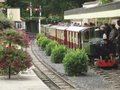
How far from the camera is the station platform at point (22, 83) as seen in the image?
1816cm

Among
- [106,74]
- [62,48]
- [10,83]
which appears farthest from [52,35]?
[10,83]

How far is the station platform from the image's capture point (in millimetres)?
18156

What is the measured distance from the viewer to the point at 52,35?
51.5 meters

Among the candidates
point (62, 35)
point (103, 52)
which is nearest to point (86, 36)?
point (103, 52)

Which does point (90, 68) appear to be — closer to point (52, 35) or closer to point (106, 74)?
point (106, 74)

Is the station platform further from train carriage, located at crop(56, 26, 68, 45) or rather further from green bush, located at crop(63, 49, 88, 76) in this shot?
train carriage, located at crop(56, 26, 68, 45)

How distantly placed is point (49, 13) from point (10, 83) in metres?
72.0

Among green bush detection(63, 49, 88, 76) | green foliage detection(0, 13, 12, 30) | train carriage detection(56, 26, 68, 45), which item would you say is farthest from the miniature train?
train carriage detection(56, 26, 68, 45)

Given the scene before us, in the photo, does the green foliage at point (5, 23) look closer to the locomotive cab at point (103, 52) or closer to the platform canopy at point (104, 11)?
the platform canopy at point (104, 11)

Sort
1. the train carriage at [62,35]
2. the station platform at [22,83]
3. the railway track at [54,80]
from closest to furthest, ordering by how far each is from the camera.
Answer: the station platform at [22,83] → the railway track at [54,80] → the train carriage at [62,35]

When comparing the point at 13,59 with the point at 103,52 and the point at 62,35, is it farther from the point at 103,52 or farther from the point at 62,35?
the point at 62,35

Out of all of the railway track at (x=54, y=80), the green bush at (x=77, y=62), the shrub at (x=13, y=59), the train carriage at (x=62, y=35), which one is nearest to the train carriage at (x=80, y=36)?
the railway track at (x=54, y=80)

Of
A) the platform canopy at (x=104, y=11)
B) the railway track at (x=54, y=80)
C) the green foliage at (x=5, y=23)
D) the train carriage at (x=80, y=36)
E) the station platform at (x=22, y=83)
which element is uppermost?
the platform canopy at (x=104, y=11)

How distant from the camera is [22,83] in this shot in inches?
770
